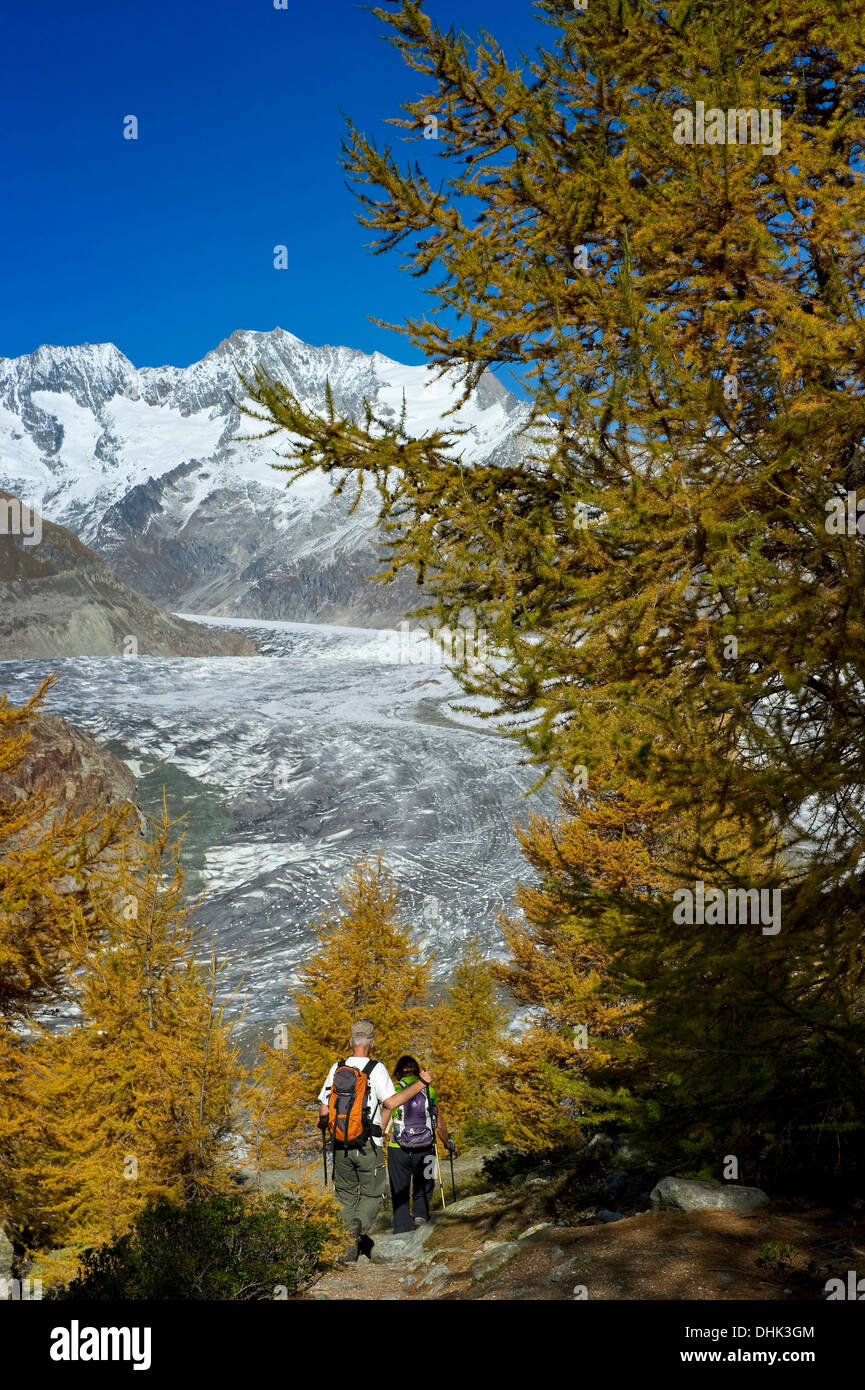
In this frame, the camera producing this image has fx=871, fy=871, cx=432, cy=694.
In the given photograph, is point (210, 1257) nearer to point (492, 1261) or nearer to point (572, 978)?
point (492, 1261)

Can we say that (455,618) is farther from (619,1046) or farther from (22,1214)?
(22,1214)

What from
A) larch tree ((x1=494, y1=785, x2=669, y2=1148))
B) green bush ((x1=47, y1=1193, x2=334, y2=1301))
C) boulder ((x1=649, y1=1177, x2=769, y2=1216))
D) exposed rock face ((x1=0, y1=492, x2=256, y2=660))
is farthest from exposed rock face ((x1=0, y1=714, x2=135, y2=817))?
exposed rock face ((x1=0, y1=492, x2=256, y2=660))

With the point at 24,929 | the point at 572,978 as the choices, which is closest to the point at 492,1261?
the point at 24,929

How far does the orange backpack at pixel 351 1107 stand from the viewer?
245 inches

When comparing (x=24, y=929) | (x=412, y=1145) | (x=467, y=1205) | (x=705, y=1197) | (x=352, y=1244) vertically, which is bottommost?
(x=467, y=1205)

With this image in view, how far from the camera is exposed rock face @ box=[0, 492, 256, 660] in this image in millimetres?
130875

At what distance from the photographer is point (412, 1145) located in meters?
6.77

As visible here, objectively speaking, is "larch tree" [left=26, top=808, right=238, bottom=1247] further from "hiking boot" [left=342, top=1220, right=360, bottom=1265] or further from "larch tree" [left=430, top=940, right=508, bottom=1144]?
"larch tree" [left=430, top=940, right=508, bottom=1144]

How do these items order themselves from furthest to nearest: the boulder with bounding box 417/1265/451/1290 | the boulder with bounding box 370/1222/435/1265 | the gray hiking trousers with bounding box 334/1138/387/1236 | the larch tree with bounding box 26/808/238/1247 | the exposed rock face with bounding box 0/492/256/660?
the exposed rock face with bounding box 0/492/256/660, the larch tree with bounding box 26/808/238/1247, the boulder with bounding box 370/1222/435/1265, the gray hiking trousers with bounding box 334/1138/387/1236, the boulder with bounding box 417/1265/451/1290

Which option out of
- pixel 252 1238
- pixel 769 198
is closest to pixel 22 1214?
pixel 252 1238

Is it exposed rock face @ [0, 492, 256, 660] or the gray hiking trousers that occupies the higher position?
exposed rock face @ [0, 492, 256, 660]

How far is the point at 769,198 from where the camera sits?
5.13 metres

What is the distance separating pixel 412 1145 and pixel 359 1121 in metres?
0.81

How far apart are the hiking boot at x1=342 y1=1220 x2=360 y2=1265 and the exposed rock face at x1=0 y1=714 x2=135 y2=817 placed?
2004 inches
